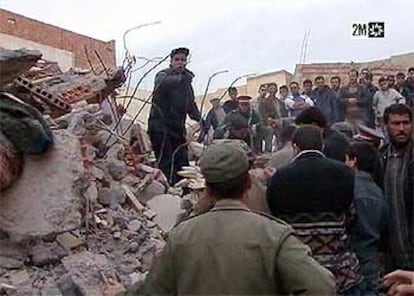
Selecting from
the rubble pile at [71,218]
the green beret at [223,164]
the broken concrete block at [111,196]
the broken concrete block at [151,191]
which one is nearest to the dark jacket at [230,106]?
the broken concrete block at [151,191]

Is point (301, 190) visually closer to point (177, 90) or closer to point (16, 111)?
point (16, 111)

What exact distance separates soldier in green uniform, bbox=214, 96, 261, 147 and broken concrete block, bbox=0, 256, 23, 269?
1.60 m

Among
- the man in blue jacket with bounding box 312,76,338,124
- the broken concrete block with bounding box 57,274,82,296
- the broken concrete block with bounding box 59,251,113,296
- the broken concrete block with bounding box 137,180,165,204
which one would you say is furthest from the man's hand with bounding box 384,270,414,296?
the man in blue jacket with bounding box 312,76,338,124

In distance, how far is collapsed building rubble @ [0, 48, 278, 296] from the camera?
521 centimetres

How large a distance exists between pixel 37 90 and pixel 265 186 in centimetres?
291

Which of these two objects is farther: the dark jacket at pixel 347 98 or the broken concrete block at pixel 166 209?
the dark jacket at pixel 347 98

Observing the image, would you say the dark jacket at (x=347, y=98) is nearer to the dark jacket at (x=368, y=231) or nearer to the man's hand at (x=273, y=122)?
the man's hand at (x=273, y=122)

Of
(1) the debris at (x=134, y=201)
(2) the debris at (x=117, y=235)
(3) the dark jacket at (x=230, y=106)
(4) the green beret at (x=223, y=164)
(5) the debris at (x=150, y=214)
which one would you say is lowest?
(2) the debris at (x=117, y=235)

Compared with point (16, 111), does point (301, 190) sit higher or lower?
lower

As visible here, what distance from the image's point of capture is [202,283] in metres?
2.91

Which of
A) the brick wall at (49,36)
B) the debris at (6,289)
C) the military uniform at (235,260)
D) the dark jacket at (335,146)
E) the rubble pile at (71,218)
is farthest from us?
the brick wall at (49,36)

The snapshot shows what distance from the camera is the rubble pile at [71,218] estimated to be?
17.3ft

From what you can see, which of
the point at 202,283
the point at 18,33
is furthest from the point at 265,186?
the point at 18,33

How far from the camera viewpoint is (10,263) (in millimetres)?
5312
